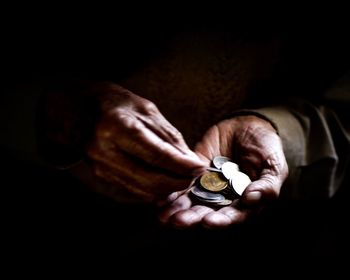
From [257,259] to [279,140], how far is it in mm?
883

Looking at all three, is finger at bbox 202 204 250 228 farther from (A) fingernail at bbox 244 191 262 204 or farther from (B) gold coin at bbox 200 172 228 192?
(B) gold coin at bbox 200 172 228 192

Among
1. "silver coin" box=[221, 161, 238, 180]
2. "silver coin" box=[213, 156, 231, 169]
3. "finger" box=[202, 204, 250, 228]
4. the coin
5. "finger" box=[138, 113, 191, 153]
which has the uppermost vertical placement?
"finger" box=[138, 113, 191, 153]

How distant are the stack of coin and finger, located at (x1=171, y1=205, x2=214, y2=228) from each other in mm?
78

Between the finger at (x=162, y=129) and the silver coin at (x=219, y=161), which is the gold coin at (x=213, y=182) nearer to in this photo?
the silver coin at (x=219, y=161)

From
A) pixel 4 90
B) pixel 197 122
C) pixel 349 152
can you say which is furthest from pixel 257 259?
pixel 4 90

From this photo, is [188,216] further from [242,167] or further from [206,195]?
[242,167]

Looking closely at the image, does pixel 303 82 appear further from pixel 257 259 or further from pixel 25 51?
pixel 25 51

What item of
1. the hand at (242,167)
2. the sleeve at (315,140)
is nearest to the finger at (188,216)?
the hand at (242,167)

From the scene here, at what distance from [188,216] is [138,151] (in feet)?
1.05

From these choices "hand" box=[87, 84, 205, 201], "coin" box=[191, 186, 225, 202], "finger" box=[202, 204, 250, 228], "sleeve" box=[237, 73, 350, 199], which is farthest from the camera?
"sleeve" box=[237, 73, 350, 199]

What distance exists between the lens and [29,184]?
1.80m

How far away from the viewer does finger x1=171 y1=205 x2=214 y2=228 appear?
1.03 metres

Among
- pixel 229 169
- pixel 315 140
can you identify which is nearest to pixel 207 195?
pixel 229 169

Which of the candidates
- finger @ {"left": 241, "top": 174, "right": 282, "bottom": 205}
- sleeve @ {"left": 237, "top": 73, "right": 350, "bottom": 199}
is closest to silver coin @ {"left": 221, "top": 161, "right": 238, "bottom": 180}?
finger @ {"left": 241, "top": 174, "right": 282, "bottom": 205}
